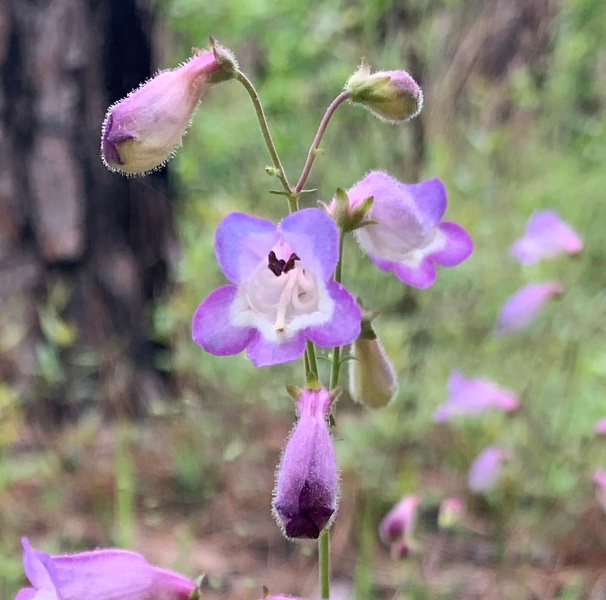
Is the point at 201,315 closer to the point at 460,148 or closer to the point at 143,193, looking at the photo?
the point at 143,193

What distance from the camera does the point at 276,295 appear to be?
3.31ft

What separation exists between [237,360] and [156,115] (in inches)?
75.5

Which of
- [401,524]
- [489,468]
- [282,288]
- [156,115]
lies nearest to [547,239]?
[489,468]

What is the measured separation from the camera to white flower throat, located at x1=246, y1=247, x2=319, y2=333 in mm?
959

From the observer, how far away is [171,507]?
253 centimetres

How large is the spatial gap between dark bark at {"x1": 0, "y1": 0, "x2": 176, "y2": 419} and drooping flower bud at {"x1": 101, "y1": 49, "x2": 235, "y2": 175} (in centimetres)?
155

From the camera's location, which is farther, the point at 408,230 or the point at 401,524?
the point at 401,524

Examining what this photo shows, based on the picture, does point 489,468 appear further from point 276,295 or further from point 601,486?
point 276,295

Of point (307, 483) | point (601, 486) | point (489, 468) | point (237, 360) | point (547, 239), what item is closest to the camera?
point (307, 483)

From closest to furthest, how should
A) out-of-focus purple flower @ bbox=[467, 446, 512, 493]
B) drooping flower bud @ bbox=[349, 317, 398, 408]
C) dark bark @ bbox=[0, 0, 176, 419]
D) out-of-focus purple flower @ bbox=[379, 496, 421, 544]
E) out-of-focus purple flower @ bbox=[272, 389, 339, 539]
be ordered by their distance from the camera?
out-of-focus purple flower @ bbox=[272, 389, 339, 539], drooping flower bud @ bbox=[349, 317, 398, 408], out-of-focus purple flower @ bbox=[379, 496, 421, 544], out-of-focus purple flower @ bbox=[467, 446, 512, 493], dark bark @ bbox=[0, 0, 176, 419]

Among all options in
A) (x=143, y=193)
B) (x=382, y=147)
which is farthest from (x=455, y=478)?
(x=143, y=193)

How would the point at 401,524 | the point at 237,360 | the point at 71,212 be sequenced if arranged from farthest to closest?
1. the point at 237,360
2. the point at 71,212
3. the point at 401,524

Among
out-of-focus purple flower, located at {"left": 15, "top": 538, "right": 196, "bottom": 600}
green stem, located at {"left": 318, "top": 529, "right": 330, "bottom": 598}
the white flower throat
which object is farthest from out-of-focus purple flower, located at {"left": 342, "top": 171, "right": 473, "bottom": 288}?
out-of-focus purple flower, located at {"left": 15, "top": 538, "right": 196, "bottom": 600}

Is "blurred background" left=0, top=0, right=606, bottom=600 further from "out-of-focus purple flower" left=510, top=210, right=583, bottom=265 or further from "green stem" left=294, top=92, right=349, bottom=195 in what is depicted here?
"green stem" left=294, top=92, right=349, bottom=195
